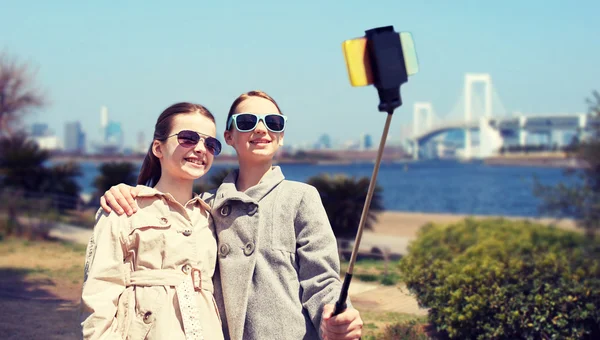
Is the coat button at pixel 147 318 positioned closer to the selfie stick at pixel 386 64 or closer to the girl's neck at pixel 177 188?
the girl's neck at pixel 177 188

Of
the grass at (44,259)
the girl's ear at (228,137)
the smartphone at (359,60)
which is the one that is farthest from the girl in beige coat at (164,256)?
the grass at (44,259)

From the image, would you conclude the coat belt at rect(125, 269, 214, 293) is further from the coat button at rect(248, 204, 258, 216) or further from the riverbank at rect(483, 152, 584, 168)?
the riverbank at rect(483, 152, 584, 168)

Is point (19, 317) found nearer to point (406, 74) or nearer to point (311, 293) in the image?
point (311, 293)

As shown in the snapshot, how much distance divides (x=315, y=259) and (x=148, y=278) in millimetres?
528

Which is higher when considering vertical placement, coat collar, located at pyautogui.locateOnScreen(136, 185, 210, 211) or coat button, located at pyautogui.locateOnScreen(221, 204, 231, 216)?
coat collar, located at pyautogui.locateOnScreen(136, 185, 210, 211)

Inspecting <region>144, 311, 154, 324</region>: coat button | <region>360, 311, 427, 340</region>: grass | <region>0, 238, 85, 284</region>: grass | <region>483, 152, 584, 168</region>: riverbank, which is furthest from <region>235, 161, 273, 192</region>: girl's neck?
<region>483, 152, 584, 168</region>: riverbank

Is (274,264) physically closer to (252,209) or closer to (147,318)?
(252,209)

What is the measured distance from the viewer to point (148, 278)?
2209 mm

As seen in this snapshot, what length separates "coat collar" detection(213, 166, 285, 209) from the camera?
7.80 feet

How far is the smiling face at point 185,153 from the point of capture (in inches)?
94.5

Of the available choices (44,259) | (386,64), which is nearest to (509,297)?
(386,64)

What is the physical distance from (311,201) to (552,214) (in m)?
7.37

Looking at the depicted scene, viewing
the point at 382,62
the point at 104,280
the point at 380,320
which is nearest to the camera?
the point at 382,62

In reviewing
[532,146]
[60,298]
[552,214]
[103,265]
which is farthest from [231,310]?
[532,146]
